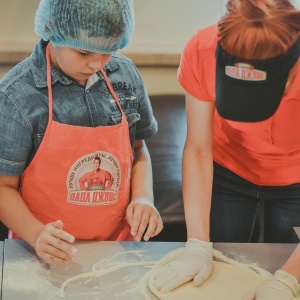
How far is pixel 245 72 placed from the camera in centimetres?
107

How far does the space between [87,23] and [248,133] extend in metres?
0.51

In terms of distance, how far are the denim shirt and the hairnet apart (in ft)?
0.35

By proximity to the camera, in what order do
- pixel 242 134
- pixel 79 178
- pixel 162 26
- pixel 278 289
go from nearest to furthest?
pixel 278 289 < pixel 79 178 < pixel 242 134 < pixel 162 26

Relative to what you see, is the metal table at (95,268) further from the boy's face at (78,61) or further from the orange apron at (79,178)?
the boy's face at (78,61)

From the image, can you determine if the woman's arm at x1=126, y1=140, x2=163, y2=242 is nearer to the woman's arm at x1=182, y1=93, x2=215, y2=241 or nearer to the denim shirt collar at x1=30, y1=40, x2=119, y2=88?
the woman's arm at x1=182, y1=93, x2=215, y2=241

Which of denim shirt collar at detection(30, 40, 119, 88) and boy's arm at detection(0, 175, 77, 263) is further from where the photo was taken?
denim shirt collar at detection(30, 40, 119, 88)

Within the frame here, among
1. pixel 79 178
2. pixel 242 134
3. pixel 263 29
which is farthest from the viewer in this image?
pixel 242 134

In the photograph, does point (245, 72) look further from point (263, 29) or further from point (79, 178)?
point (79, 178)

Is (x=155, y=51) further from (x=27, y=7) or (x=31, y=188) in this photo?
(x=31, y=188)

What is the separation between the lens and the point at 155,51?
2611mm

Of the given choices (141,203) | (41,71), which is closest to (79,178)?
(141,203)

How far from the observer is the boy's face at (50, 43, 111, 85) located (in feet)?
4.26

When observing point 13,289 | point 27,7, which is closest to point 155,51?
point 27,7

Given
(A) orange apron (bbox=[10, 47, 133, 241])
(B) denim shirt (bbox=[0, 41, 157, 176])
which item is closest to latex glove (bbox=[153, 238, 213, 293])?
(A) orange apron (bbox=[10, 47, 133, 241])
